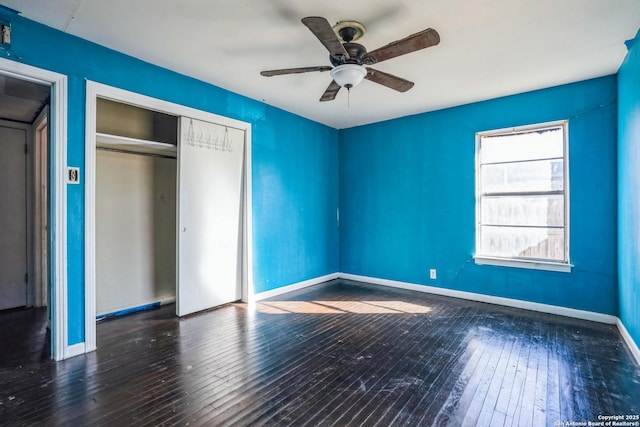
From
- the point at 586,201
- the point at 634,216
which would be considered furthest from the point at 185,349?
the point at 586,201

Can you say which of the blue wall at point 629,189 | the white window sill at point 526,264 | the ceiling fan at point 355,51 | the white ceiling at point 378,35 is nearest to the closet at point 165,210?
the white ceiling at point 378,35

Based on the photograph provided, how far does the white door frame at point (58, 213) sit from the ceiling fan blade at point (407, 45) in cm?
243

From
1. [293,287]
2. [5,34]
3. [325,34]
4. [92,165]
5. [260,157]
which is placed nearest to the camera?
[325,34]

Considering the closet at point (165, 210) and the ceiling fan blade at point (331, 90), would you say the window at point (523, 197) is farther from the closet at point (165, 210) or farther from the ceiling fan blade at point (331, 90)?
the closet at point (165, 210)

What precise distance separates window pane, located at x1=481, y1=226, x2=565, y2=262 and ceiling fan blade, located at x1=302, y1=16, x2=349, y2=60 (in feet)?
10.2

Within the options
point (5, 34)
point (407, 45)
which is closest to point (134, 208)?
point (5, 34)

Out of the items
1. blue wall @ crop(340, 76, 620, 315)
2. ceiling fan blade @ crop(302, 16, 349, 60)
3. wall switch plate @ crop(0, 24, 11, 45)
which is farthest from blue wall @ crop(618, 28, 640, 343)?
wall switch plate @ crop(0, 24, 11, 45)

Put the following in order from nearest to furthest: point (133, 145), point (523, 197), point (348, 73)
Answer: point (348, 73) → point (133, 145) → point (523, 197)

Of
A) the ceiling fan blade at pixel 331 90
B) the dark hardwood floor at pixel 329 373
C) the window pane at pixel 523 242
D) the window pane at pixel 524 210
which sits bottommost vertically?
the dark hardwood floor at pixel 329 373

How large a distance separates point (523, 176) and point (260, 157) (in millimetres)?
3316

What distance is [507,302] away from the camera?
4082 mm

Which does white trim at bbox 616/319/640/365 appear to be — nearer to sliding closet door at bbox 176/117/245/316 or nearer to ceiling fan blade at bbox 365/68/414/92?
ceiling fan blade at bbox 365/68/414/92

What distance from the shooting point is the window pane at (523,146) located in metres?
3.84

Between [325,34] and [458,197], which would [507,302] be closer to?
[458,197]
